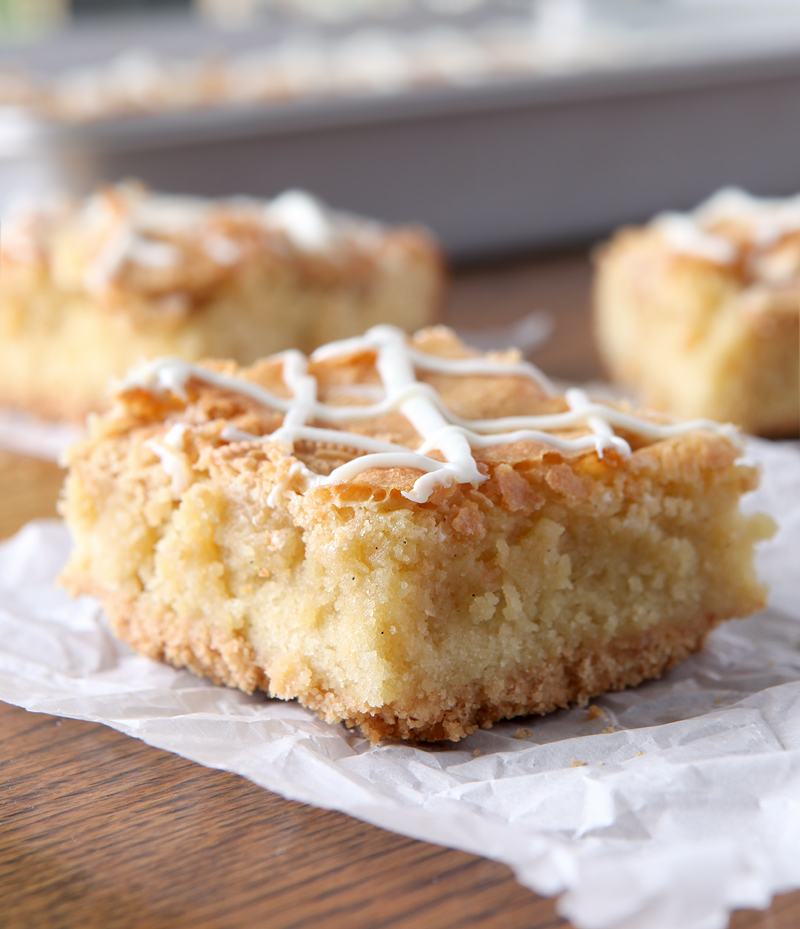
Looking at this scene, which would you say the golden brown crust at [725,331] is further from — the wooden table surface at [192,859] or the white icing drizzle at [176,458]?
the wooden table surface at [192,859]

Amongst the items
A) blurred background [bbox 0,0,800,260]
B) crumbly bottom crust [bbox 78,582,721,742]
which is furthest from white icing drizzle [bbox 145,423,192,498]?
blurred background [bbox 0,0,800,260]

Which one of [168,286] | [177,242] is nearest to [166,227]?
[177,242]

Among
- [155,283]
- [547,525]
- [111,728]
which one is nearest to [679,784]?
[547,525]

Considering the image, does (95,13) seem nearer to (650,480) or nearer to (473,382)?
(473,382)

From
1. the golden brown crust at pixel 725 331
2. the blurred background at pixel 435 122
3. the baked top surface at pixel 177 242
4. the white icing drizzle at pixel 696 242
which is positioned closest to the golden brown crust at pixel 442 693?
the golden brown crust at pixel 725 331

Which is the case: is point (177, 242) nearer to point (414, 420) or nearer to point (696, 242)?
point (696, 242)

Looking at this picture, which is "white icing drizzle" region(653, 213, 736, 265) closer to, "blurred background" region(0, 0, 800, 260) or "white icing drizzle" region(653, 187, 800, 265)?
"white icing drizzle" region(653, 187, 800, 265)
